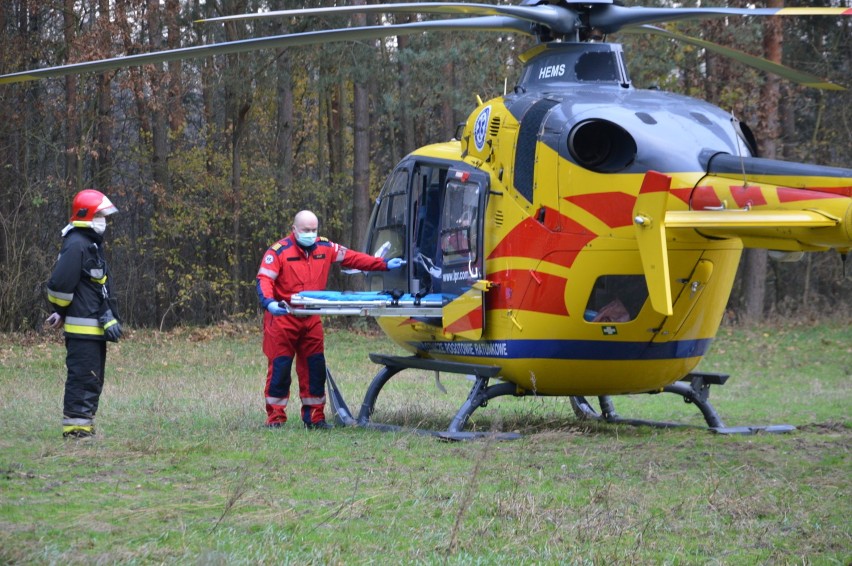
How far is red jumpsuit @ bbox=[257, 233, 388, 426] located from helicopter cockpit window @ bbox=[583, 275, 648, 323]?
276 centimetres

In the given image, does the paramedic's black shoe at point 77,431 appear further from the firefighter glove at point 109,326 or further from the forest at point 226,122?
the forest at point 226,122

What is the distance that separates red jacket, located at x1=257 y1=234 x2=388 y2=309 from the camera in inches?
425

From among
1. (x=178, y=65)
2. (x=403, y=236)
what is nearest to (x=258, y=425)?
(x=403, y=236)

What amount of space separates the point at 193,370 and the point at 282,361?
8.63m

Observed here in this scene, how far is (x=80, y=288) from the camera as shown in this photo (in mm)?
9984

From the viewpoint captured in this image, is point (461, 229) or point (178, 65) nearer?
point (461, 229)

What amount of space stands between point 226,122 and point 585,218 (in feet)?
89.9

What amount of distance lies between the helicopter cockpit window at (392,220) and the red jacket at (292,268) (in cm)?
96

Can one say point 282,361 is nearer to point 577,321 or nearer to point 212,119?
point 577,321

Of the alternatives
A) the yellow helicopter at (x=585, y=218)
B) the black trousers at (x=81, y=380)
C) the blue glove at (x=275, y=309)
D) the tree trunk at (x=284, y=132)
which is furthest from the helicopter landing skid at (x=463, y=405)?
the tree trunk at (x=284, y=132)

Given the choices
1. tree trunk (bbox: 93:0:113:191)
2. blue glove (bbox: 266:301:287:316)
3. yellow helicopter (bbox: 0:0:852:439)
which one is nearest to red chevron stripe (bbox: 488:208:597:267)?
yellow helicopter (bbox: 0:0:852:439)

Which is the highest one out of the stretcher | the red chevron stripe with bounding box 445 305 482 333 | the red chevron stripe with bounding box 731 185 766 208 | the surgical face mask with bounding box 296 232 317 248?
the red chevron stripe with bounding box 731 185 766 208

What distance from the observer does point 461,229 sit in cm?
1073

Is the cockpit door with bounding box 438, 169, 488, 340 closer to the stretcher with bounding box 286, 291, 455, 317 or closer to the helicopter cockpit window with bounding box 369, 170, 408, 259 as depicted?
the stretcher with bounding box 286, 291, 455, 317
